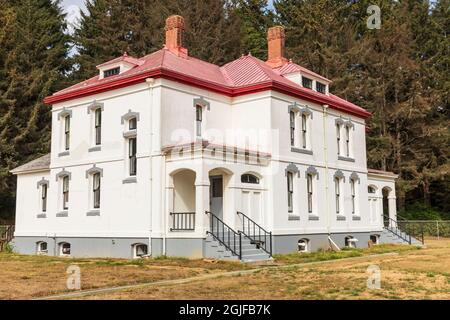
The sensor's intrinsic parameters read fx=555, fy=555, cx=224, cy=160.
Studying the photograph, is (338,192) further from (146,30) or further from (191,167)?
(146,30)

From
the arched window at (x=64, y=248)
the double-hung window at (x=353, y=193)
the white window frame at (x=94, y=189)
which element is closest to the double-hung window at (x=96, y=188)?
the white window frame at (x=94, y=189)

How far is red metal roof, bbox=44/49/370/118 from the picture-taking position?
22656 mm

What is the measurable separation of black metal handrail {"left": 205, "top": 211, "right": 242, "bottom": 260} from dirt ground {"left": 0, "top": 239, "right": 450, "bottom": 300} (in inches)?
47.0

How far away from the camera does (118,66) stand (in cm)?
2488

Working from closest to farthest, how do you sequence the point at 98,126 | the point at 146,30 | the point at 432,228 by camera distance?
the point at 98,126 < the point at 432,228 < the point at 146,30

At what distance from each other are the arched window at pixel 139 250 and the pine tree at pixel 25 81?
848 inches

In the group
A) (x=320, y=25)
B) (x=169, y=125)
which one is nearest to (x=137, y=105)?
(x=169, y=125)

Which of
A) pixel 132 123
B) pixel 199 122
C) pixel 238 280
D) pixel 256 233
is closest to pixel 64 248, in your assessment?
pixel 132 123

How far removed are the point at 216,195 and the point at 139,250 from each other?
3.79m

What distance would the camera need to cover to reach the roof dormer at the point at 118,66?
24719 mm

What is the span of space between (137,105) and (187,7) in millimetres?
25897

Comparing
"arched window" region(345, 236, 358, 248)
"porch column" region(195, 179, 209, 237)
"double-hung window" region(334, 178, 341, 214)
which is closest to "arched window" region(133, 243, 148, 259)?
"porch column" region(195, 179, 209, 237)

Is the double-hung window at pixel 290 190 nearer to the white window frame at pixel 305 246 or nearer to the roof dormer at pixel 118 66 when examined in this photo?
the white window frame at pixel 305 246
